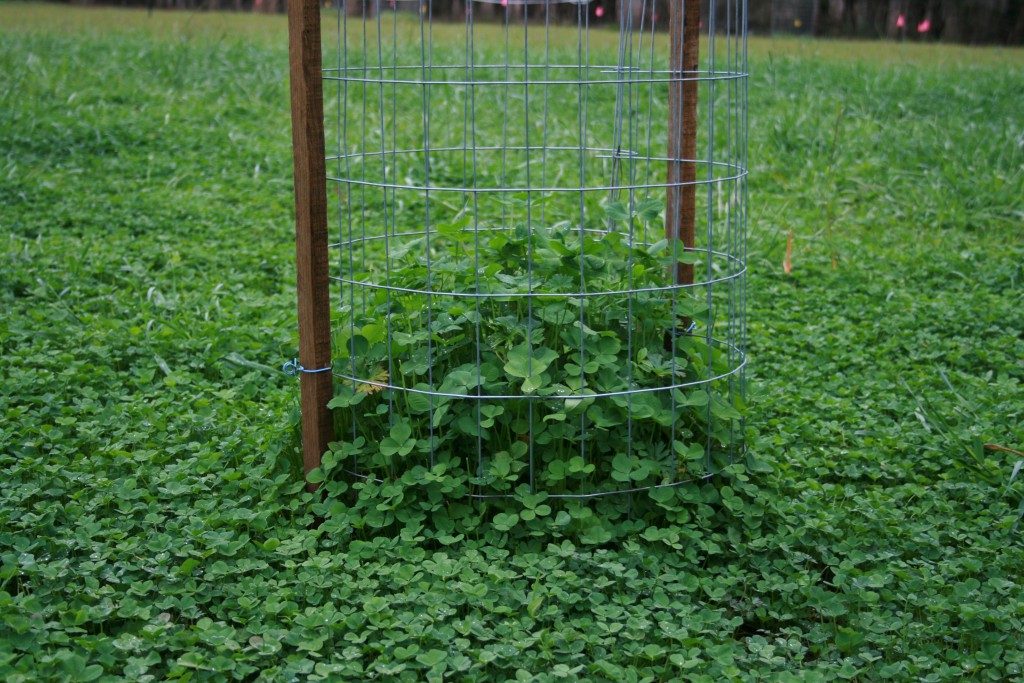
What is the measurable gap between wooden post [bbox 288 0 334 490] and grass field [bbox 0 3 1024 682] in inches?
8.9

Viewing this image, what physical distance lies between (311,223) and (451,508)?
0.89m

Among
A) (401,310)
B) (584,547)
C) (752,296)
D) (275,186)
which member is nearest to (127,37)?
(275,186)

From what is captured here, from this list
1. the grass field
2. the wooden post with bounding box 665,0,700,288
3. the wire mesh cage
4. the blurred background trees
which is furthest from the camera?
the blurred background trees

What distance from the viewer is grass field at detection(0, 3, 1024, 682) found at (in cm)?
232

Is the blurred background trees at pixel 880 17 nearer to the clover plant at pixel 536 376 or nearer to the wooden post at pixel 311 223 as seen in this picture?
the clover plant at pixel 536 376

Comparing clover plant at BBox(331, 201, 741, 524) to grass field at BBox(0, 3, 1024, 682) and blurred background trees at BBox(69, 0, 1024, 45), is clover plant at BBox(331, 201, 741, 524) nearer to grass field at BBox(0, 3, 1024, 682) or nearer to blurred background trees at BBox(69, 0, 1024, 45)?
grass field at BBox(0, 3, 1024, 682)

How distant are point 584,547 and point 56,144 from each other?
567 cm

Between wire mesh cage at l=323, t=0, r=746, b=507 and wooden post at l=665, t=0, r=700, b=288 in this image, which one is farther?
wooden post at l=665, t=0, r=700, b=288

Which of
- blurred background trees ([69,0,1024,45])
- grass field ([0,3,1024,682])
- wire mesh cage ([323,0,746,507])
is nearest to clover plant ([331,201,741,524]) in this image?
wire mesh cage ([323,0,746,507])

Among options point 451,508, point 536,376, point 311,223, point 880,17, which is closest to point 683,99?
point 536,376

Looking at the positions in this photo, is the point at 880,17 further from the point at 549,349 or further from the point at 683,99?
the point at 549,349

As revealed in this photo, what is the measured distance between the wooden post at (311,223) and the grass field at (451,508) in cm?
23

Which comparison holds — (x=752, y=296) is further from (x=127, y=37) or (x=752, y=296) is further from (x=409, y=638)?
(x=127, y=37)

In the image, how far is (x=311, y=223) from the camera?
2.78 meters
